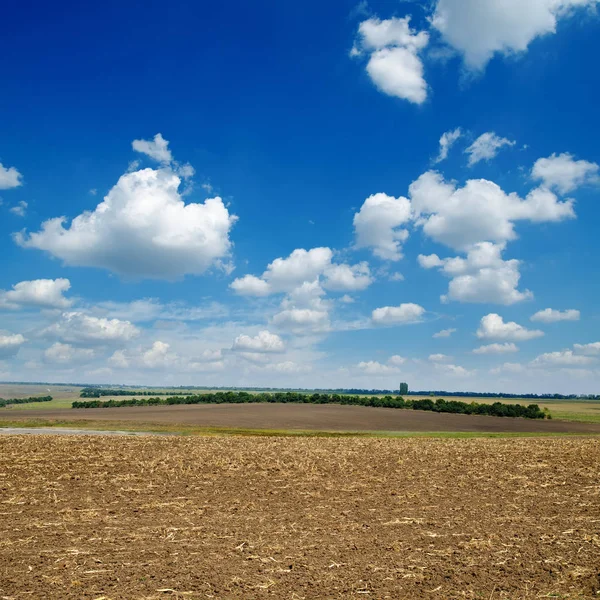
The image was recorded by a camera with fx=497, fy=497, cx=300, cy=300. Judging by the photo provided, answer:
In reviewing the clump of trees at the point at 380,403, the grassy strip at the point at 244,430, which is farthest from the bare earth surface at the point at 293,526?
the clump of trees at the point at 380,403

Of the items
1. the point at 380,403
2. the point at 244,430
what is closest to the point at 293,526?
the point at 244,430

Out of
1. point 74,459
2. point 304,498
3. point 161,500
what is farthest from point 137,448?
point 304,498

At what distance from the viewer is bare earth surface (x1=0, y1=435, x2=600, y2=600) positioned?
11.8m

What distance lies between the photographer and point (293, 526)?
16.6m

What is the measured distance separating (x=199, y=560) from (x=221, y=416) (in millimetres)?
84365

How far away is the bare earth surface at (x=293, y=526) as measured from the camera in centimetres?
1181

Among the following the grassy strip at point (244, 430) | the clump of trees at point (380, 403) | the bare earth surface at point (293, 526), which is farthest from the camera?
the clump of trees at point (380, 403)

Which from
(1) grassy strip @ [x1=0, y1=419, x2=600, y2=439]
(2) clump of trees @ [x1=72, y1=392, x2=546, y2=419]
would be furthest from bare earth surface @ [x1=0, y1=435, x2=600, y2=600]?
(2) clump of trees @ [x1=72, y1=392, x2=546, y2=419]

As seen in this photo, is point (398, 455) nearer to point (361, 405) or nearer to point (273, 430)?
point (273, 430)

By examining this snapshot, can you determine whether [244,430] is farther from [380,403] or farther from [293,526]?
[380,403]

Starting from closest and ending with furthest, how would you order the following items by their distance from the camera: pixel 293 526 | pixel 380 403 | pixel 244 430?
pixel 293 526, pixel 244 430, pixel 380 403

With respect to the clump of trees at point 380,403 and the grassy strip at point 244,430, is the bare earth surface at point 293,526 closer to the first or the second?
the grassy strip at point 244,430

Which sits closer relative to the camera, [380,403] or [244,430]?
[244,430]

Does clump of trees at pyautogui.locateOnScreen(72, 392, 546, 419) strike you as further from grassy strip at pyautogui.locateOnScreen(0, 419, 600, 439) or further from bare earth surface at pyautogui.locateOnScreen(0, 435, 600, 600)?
bare earth surface at pyautogui.locateOnScreen(0, 435, 600, 600)
